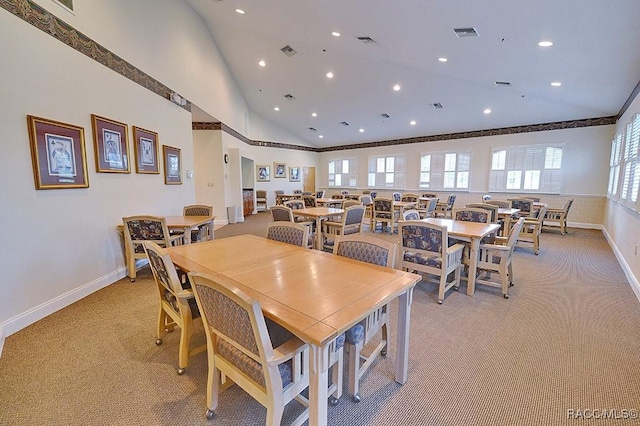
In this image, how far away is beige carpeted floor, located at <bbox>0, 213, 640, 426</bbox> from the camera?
5.08 feet

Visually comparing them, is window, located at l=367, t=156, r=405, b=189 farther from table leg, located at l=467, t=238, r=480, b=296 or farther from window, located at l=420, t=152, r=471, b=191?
table leg, located at l=467, t=238, r=480, b=296

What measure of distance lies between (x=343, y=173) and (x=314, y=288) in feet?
37.3

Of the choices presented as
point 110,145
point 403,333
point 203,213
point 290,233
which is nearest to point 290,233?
point 290,233

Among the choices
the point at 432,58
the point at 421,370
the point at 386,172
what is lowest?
the point at 421,370

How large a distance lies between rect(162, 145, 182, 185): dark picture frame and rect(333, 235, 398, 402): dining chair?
383 centimetres

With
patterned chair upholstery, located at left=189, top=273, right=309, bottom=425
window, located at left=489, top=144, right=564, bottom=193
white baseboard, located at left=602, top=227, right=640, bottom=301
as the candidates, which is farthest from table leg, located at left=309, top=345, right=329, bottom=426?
window, located at left=489, top=144, right=564, bottom=193

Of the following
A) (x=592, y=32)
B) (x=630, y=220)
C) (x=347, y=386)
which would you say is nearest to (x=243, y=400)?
(x=347, y=386)

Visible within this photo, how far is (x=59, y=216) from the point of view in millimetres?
2723

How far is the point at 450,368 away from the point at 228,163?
290 inches

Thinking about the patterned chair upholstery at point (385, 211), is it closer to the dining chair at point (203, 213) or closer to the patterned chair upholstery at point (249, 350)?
the dining chair at point (203, 213)

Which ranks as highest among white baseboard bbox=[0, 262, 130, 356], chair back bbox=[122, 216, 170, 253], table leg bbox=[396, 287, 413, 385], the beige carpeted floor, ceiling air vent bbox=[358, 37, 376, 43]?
ceiling air vent bbox=[358, 37, 376, 43]

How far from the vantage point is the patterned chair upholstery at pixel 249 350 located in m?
1.08

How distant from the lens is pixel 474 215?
4113mm

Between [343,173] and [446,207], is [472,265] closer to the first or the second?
[446,207]
